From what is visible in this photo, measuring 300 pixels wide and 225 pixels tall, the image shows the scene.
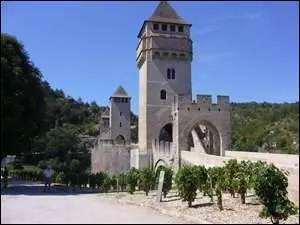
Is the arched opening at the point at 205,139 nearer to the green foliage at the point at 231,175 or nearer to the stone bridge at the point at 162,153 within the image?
the stone bridge at the point at 162,153

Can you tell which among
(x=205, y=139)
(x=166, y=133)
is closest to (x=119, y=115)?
(x=166, y=133)

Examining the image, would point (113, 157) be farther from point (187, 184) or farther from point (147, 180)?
point (187, 184)

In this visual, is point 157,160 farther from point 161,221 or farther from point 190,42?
point 161,221

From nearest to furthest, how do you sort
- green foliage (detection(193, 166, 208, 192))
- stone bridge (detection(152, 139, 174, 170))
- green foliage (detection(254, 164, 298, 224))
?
green foliage (detection(254, 164, 298, 224)) < green foliage (detection(193, 166, 208, 192)) < stone bridge (detection(152, 139, 174, 170))

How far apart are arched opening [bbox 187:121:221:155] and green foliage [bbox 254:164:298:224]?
69.5 feet

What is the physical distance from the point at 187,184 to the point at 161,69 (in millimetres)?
25547

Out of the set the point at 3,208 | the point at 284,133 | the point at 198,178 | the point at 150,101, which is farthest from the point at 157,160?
the point at 284,133

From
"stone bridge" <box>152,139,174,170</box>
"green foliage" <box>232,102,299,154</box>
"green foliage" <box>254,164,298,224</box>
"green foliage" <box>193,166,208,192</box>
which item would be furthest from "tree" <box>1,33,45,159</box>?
"green foliage" <box>232,102,299,154</box>

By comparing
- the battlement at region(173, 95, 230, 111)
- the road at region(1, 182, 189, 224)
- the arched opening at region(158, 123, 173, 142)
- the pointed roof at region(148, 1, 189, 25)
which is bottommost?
the road at region(1, 182, 189, 224)

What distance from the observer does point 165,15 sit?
40.5m

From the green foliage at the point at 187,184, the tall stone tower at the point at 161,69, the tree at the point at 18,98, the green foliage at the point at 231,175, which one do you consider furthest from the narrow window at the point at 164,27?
the green foliage at the point at 187,184

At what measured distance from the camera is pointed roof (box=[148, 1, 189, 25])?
39.7 metres

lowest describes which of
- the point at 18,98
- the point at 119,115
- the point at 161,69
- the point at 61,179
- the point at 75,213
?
the point at 75,213

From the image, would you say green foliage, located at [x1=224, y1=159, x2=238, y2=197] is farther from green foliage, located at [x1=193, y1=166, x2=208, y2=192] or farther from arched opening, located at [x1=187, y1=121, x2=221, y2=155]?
arched opening, located at [x1=187, y1=121, x2=221, y2=155]
